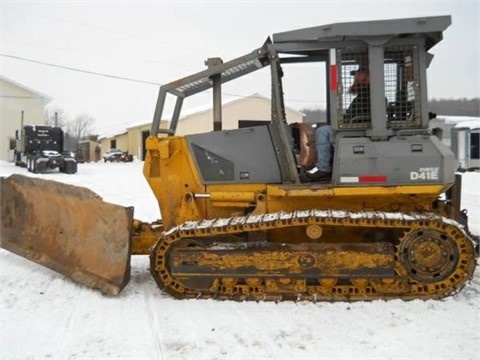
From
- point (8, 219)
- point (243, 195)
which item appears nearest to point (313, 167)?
point (243, 195)

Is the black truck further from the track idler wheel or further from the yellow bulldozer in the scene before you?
the track idler wheel

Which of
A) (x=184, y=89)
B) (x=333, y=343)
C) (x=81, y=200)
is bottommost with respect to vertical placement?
(x=333, y=343)

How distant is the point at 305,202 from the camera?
210 inches

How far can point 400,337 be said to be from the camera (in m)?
3.98

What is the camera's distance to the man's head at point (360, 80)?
511 cm

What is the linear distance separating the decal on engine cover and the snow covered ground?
1.27m

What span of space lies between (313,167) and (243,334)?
2192 mm

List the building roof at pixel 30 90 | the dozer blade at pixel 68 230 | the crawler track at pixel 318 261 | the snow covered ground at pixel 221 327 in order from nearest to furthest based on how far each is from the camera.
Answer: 1. the snow covered ground at pixel 221 327
2. the crawler track at pixel 318 261
3. the dozer blade at pixel 68 230
4. the building roof at pixel 30 90

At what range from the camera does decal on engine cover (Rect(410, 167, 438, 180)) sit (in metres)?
4.82

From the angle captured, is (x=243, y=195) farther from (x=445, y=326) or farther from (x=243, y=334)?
(x=445, y=326)

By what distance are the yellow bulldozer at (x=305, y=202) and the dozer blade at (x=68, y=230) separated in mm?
19

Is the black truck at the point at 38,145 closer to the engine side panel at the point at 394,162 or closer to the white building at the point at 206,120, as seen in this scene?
the white building at the point at 206,120

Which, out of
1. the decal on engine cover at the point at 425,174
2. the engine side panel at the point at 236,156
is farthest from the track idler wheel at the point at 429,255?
the engine side panel at the point at 236,156

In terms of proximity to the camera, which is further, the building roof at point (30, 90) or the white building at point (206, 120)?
the building roof at point (30, 90)
